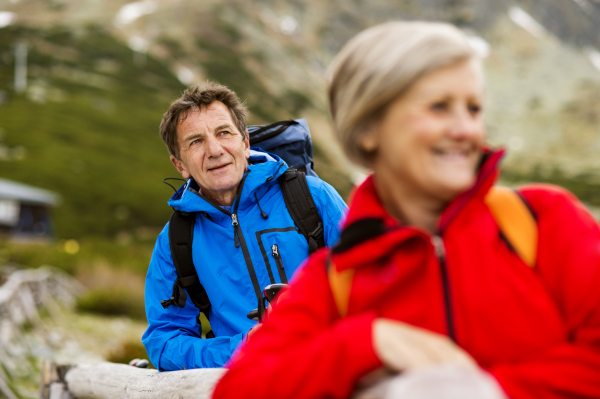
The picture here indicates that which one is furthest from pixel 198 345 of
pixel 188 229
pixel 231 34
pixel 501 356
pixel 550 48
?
pixel 550 48

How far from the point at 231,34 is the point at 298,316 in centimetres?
12238

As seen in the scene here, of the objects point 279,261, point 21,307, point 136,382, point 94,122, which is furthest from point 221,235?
point 94,122

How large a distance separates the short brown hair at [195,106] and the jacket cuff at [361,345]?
246 cm

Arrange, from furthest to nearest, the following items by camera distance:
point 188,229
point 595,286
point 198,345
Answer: point 188,229 < point 198,345 < point 595,286

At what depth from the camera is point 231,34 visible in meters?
118

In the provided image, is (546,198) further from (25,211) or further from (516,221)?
(25,211)

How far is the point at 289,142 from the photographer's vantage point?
12.6ft

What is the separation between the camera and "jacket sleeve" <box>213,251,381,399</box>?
1224 millimetres

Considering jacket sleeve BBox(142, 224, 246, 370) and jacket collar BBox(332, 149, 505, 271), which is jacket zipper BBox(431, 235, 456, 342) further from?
jacket sleeve BBox(142, 224, 246, 370)

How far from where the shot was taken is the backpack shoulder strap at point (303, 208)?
3129 mm

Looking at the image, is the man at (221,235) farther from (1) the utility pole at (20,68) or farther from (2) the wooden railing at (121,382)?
(1) the utility pole at (20,68)

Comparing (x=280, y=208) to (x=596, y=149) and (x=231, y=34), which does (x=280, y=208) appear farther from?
(x=596, y=149)

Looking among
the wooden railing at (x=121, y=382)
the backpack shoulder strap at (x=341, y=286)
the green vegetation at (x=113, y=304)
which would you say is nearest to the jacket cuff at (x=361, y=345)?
the backpack shoulder strap at (x=341, y=286)

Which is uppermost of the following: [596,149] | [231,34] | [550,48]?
[231,34]
